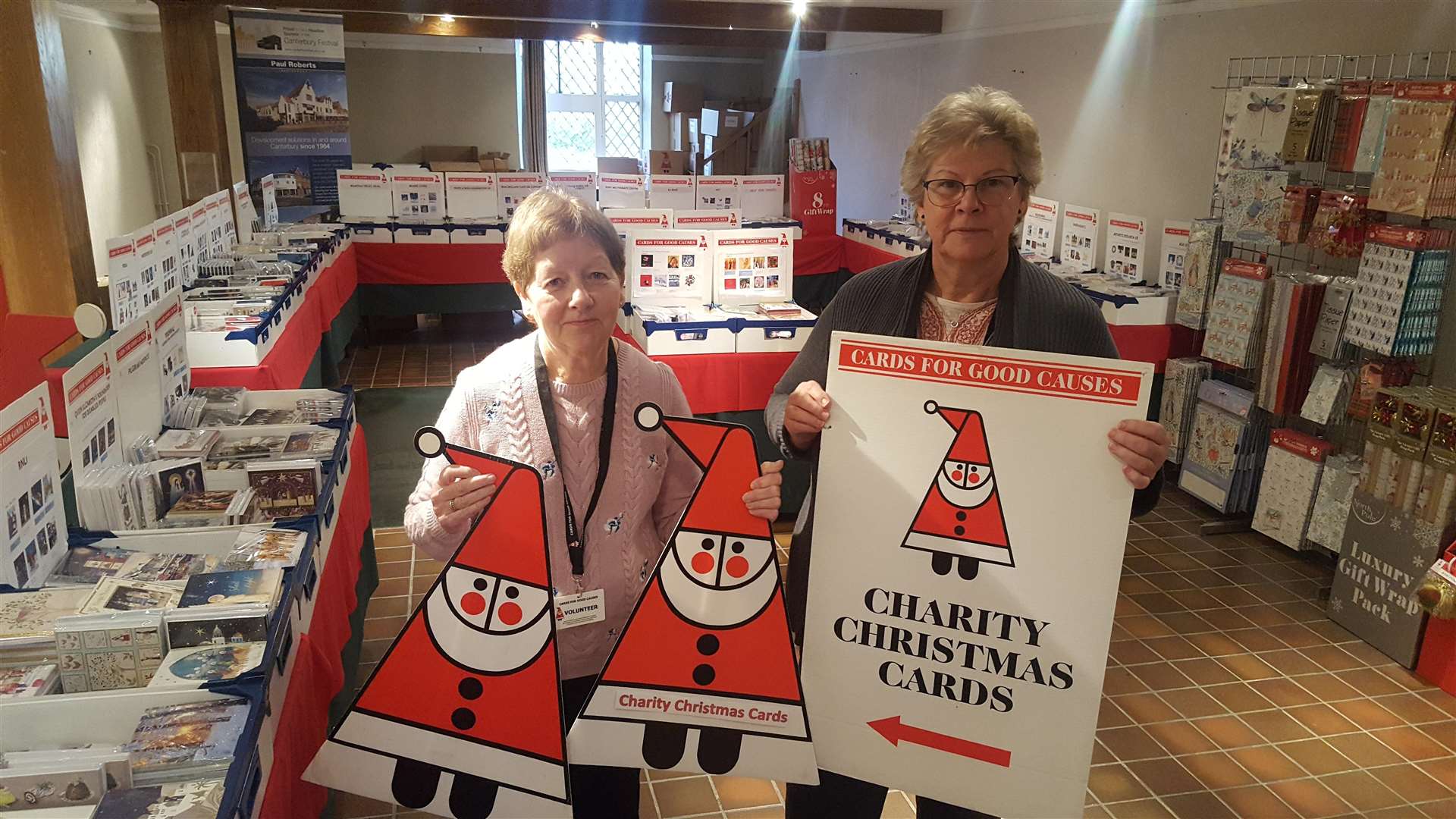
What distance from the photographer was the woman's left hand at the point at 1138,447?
4.91 ft

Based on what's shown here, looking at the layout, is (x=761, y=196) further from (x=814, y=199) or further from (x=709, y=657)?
(x=709, y=657)

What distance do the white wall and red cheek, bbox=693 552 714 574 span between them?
4404 mm

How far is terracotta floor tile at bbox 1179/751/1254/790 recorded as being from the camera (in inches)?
121

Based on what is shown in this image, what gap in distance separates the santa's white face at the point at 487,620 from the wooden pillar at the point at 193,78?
7.68 meters

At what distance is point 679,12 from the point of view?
943 centimetres

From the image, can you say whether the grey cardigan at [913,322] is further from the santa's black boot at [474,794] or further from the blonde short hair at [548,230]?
the santa's black boot at [474,794]

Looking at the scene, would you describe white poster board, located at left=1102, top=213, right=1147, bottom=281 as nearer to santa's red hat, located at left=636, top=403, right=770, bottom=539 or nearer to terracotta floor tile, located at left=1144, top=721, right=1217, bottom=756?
terracotta floor tile, located at left=1144, top=721, right=1217, bottom=756

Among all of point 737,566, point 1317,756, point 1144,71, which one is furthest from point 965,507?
point 1144,71

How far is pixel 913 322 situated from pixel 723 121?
15.0m

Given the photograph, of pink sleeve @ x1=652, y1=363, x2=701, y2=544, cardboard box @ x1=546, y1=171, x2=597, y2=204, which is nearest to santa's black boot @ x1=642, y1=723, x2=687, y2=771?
pink sleeve @ x1=652, y1=363, x2=701, y2=544

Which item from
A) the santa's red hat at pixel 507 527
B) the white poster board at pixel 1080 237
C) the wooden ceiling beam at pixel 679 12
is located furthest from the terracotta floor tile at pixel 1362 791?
the wooden ceiling beam at pixel 679 12

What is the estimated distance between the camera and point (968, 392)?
1.58 metres

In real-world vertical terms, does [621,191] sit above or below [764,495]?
above

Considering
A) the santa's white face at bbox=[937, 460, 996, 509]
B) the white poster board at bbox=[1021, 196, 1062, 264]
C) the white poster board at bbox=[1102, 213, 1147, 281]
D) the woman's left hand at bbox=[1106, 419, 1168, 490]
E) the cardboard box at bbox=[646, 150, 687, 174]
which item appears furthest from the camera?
the cardboard box at bbox=[646, 150, 687, 174]
